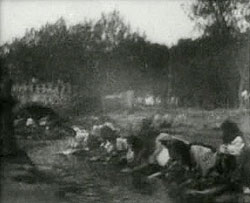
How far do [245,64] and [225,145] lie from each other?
37 cm

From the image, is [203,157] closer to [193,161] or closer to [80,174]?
[193,161]

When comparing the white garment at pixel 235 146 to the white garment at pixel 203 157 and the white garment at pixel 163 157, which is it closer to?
the white garment at pixel 203 157

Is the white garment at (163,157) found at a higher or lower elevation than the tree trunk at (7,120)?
lower

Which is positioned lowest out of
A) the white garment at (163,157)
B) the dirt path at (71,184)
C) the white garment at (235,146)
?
the dirt path at (71,184)

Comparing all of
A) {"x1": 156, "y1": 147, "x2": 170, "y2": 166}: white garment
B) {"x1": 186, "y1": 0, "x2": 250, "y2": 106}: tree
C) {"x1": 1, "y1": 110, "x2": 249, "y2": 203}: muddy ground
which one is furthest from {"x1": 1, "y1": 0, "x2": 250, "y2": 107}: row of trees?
{"x1": 156, "y1": 147, "x2": 170, "y2": 166}: white garment

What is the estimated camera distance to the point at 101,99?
1.95 meters

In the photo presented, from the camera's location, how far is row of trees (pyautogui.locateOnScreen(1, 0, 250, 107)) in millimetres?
1900

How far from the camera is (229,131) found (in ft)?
6.12

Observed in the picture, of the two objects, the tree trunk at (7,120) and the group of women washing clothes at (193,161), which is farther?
the tree trunk at (7,120)

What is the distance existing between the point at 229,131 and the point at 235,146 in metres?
0.07

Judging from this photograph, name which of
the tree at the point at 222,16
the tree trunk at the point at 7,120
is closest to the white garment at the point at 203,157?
the tree at the point at 222,16

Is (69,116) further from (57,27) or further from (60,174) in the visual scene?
(57,27)

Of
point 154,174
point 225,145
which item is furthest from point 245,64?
point 154,174

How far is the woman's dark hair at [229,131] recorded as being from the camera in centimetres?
186
